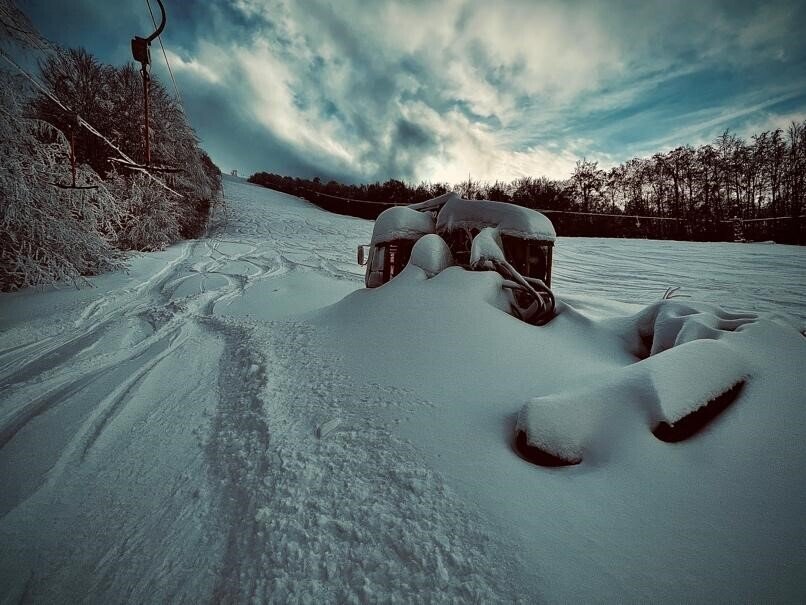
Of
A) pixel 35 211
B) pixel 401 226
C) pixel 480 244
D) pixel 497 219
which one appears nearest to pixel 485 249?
pixel 480 244

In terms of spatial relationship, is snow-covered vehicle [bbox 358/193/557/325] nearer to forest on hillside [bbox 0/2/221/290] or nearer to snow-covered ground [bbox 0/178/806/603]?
snow-covered ground [bbox 0/178/806/603]

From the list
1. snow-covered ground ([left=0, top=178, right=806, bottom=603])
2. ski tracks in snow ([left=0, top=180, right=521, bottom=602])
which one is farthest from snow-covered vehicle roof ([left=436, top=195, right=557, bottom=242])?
ski tracks in snow ([left=0, top=180, right=521, bottom=602])

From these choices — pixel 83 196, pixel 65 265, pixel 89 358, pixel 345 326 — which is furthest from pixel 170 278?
pixel 345 326

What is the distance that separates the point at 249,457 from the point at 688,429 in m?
2.44

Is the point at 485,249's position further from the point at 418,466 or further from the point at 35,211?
the point at 35,211

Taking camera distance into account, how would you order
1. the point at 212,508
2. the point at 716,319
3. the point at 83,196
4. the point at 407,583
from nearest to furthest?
the point at 407,583
the point at 212,508
the point at 716,319
the point at 83,196

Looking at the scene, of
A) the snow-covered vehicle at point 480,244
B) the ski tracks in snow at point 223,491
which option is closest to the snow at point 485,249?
the snow-covered vehicle at point 480,244

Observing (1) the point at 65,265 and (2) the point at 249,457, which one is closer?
(2) the point at 249,457

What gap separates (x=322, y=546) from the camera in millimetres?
1348

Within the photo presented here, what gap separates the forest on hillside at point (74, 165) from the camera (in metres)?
6.29

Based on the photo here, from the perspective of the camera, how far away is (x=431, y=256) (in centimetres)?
414

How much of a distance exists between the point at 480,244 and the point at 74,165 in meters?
7.56

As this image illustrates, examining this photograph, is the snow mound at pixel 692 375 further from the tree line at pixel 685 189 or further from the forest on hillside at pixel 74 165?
the tree line at pixel 685 189

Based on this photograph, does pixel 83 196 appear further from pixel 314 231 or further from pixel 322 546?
pixel 314 231
